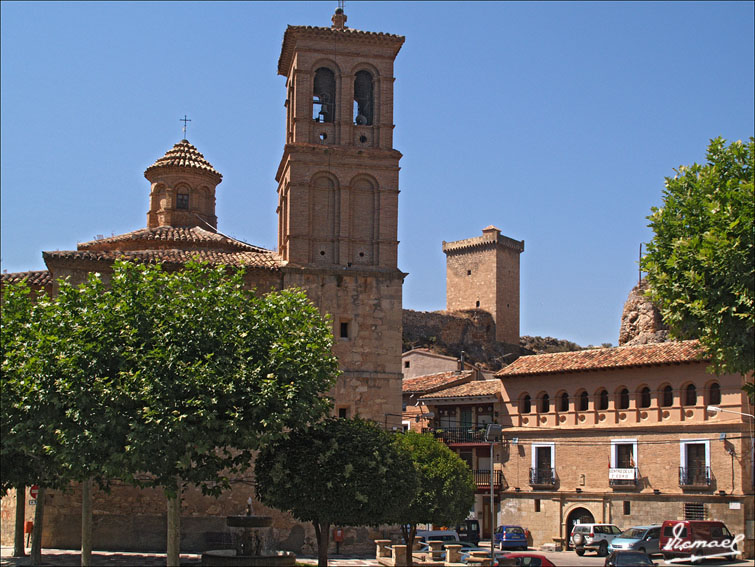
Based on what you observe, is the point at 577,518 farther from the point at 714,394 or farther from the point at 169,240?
the point at 169,240

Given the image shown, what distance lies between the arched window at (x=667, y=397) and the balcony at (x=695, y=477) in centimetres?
268

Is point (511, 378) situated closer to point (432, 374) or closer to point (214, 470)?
point (432, 374)

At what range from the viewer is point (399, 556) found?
1080 inches

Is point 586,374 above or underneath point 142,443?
above

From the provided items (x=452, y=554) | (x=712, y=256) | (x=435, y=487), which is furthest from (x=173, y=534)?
(x=712, y=256)

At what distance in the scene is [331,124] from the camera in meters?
33.8

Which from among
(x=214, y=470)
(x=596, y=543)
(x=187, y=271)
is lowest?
(x=596, y=543)

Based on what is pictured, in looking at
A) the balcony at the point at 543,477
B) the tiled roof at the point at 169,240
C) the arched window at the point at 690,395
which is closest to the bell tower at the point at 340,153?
the tiled roof at the point at 169,240

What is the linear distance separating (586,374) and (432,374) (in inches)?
707

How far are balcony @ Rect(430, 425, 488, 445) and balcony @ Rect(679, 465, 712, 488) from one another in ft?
35.3

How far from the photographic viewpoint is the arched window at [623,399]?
41750 mm

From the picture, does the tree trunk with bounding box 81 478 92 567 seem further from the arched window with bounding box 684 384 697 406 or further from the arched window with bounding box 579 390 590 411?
the arched window with bounding box 579 390 590 411

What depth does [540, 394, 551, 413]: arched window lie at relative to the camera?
4456 cm

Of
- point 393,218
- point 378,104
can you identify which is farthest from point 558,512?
point 378,104
